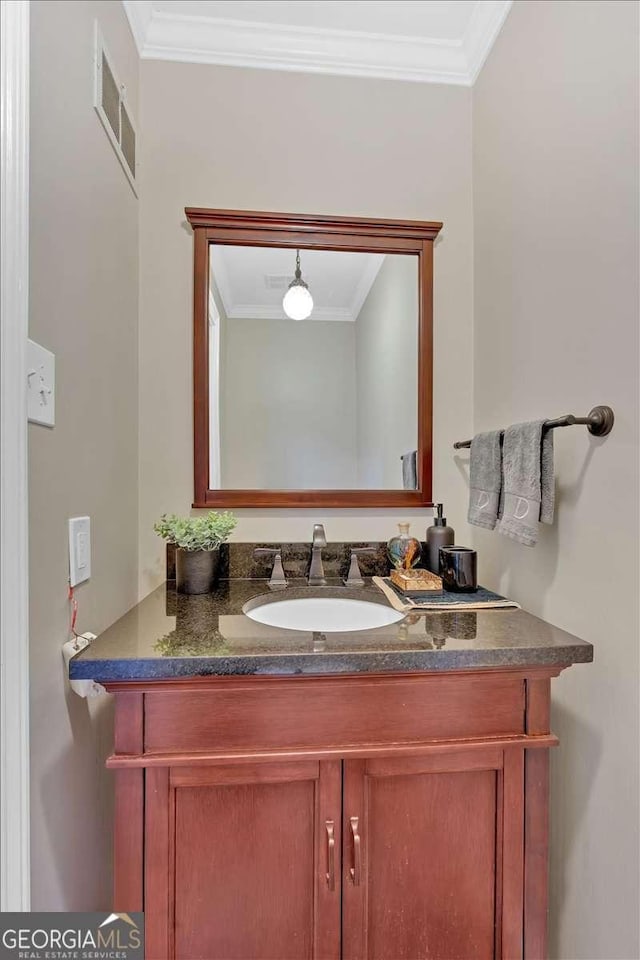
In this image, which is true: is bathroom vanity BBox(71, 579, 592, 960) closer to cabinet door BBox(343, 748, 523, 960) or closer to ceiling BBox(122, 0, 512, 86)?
cabinet door BBox(343, 748, 523, 960)

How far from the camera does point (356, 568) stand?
1.50 meters

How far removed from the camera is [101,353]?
1.22 m

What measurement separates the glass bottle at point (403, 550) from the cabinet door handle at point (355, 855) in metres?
0.68

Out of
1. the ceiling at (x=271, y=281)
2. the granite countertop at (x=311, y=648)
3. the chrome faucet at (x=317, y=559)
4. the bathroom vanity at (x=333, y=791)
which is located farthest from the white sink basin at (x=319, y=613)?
the ceiling at (x=271, y=281)

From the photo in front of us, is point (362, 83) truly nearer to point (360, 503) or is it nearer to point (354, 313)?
point (354, 313)

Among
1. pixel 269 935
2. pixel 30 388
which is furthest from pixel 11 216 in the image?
pixel 269 935

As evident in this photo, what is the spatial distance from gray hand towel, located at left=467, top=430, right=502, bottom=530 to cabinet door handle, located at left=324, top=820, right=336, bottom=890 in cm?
78

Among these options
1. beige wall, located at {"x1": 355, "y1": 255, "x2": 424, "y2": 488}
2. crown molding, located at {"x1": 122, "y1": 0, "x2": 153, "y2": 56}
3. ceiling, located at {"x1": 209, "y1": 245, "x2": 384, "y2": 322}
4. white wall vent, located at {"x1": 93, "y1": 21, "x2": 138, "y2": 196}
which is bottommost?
beige wall, located at {"x1": 355, "y1": 255, "x2": 424, "y2": 488}

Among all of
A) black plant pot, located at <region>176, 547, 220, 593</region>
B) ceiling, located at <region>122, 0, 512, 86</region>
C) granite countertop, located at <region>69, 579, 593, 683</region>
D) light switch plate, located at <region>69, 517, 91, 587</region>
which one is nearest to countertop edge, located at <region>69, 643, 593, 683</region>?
granite countertop, located at <region>69, 579, 593, 683</region>

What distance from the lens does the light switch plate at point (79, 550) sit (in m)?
1.02

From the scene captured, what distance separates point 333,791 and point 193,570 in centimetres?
66

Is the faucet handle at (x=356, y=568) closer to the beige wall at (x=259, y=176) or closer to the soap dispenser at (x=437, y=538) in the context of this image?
the beige wall at (x=259, y=176)

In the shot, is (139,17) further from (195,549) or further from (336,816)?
(336,816)

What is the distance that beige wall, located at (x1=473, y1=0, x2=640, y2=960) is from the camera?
95 centimetres
